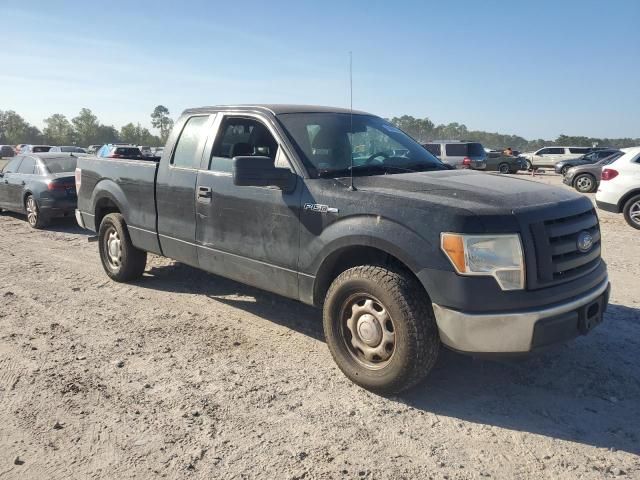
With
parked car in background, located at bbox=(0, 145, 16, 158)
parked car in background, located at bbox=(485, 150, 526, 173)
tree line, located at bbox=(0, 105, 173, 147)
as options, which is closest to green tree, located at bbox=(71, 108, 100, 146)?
tree line, located at bbox=(0, 105, 173, 147)

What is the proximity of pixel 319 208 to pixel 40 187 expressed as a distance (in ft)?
28.8

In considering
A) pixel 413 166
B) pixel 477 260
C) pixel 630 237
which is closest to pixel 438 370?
pixel 477 260

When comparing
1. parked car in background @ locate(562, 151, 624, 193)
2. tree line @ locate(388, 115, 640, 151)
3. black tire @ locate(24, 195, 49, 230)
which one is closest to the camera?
black tire @ locate(24, 195, 49, 230)

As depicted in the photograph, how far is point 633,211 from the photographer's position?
34.2ft

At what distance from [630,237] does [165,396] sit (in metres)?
8.93

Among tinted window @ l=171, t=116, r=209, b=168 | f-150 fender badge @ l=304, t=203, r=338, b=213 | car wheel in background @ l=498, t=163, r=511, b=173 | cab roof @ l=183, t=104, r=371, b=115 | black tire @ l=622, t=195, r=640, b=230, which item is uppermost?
cab roof @ l=183, t=104, r=371, b=115

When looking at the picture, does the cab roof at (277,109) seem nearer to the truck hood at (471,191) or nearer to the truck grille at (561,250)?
the truck hood at (471,191)

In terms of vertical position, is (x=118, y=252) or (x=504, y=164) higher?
(x=504, y=164)

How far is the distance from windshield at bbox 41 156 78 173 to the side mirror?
8629 mm

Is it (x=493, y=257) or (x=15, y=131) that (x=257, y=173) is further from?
(x=15, y=131)

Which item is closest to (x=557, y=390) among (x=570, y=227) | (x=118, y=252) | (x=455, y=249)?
(x=570, y=227)

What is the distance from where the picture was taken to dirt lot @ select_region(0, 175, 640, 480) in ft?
9.22

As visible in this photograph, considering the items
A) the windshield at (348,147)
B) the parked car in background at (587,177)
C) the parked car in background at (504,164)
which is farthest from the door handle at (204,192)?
the parked car in background at (504,164)

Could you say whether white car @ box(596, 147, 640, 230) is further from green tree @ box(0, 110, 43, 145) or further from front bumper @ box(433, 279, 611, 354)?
green tree @ box(0, 110, 43, 145)
